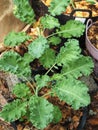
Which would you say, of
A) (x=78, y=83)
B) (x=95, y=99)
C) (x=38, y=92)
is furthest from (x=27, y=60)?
(x=95, y=99)

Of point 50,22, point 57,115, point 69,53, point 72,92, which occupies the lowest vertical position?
point 57,115

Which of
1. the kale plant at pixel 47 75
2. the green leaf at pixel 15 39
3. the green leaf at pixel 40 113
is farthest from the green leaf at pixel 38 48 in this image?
the green leaf at pixel 40 113

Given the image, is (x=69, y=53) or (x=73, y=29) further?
(x=73, y=29)

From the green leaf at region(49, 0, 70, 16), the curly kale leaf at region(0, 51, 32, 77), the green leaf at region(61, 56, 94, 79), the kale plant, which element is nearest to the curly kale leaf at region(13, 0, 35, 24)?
the kale plant

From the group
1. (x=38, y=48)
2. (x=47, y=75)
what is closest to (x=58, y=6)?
(x=38, y=48)

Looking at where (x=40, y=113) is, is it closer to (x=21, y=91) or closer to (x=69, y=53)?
(x=21, y=91)

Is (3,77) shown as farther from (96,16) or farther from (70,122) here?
(96,16)

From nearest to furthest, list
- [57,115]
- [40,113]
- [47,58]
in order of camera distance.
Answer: [40,113] → [57,115] → [47,58]
